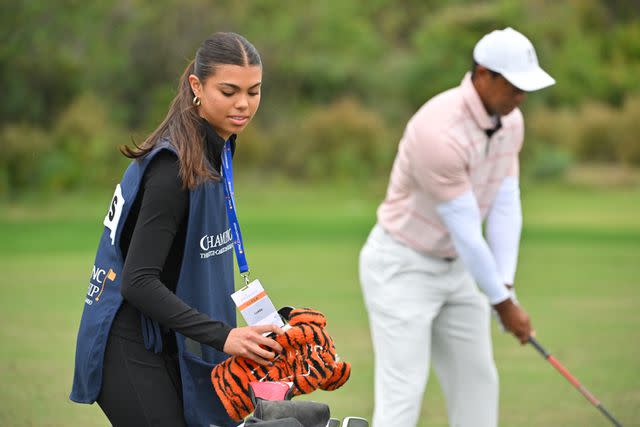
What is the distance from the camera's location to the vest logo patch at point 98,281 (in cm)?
331

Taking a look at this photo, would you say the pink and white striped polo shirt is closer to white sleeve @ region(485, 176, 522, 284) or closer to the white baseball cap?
white sleeve @ region(485, 176, 522, 284)

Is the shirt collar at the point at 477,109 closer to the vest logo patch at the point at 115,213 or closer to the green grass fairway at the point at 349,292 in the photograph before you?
the vest logo patch at the point at 115,213

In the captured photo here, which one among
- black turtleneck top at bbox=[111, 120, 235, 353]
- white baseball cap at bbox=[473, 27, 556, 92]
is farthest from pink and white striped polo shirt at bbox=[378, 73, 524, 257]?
black turtleneck top at bbox=[111, 120, 235, 353]

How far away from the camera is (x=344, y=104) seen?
3170cm

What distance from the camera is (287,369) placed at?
332 cm

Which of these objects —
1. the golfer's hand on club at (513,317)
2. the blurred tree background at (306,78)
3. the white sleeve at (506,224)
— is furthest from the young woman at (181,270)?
the blurred tree background at (306,78)

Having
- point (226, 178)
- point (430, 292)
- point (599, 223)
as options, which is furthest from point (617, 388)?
point (599, 223)

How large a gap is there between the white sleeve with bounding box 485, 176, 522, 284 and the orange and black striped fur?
142cm

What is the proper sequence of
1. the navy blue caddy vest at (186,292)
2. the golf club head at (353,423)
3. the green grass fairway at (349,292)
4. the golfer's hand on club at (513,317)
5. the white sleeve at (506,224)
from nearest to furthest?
1. the navy blue caddy vest at (186,292)
2. the golf club head at (353,423)
3. the golfer's hand on club at (513,317)
4. the white sleeve at (506,224)
5. the green grass fairway at (349,292)

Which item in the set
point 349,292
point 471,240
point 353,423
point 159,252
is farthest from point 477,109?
point 349,292

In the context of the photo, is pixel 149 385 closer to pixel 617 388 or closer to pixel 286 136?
pixel 617 388

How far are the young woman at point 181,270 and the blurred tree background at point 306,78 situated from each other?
21741 mm

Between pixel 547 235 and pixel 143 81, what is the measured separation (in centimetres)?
1757

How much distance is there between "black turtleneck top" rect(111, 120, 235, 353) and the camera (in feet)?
10.3
